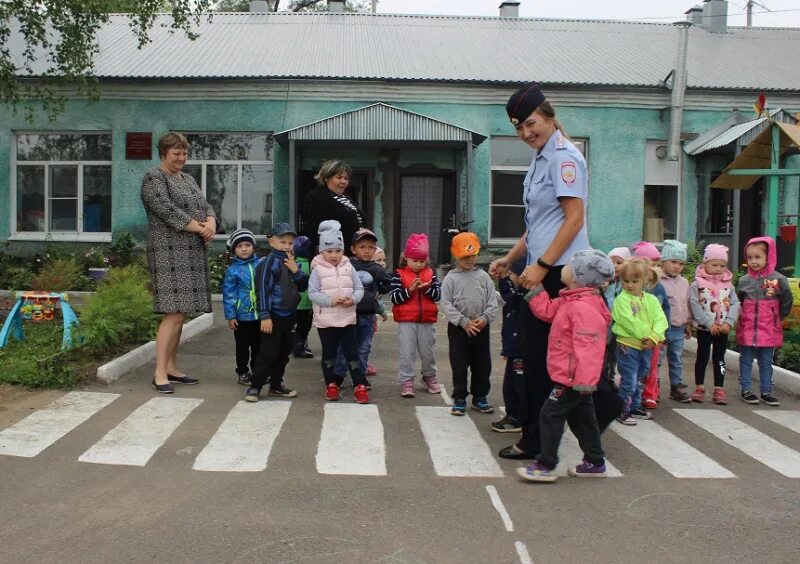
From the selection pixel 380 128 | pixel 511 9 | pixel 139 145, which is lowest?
pixel 139 145

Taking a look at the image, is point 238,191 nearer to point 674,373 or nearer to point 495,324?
point 495,324

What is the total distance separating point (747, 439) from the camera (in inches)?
229

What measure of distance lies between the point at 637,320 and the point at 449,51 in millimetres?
13595

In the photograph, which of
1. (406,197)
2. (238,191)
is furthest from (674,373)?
(238,191)

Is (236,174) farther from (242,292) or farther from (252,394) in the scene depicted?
(252,394)

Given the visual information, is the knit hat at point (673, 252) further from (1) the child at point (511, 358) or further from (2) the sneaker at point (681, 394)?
(1) the child at point (511, 358)

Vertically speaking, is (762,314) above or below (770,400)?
above

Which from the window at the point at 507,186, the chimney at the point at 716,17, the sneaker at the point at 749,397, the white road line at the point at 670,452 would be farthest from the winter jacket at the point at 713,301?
the chimney at the point at 716,17

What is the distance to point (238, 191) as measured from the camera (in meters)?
16.9

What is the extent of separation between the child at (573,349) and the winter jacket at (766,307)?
300 centimetres

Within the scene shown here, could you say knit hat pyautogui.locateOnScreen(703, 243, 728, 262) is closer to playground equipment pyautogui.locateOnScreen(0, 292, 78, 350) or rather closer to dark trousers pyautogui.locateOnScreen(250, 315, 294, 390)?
dark trousers pyautogui.locateOnScreen(250, 315, 294, 390)

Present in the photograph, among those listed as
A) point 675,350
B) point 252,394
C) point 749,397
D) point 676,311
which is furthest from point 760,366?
point 252,394

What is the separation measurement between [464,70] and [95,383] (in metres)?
12.1

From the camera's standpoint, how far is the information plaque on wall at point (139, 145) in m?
16.6
